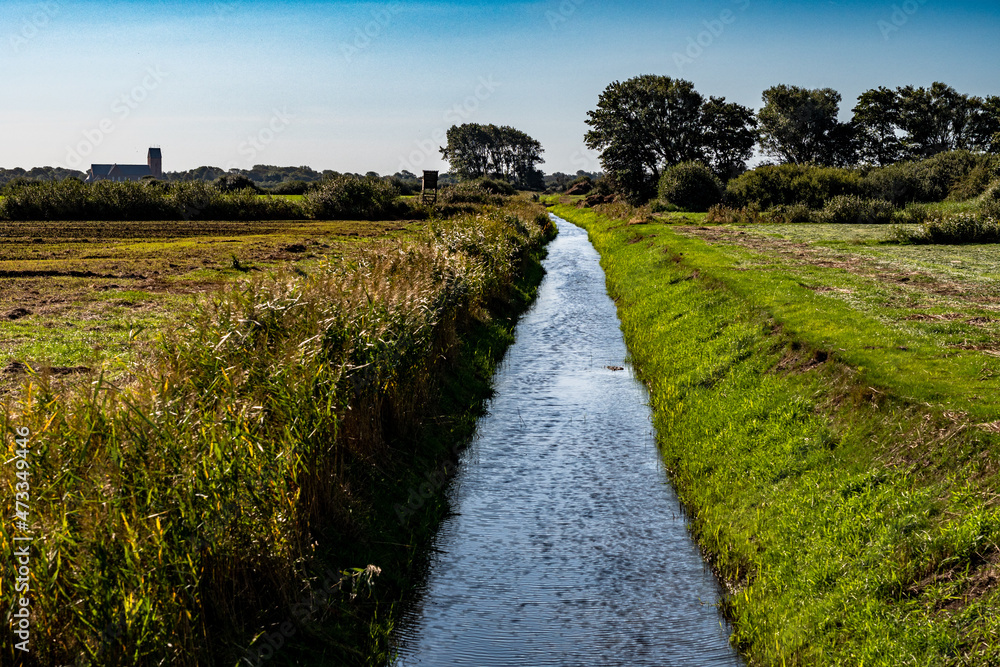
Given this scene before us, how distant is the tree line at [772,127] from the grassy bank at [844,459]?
62.3m

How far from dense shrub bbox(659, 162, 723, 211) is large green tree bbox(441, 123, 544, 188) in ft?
352

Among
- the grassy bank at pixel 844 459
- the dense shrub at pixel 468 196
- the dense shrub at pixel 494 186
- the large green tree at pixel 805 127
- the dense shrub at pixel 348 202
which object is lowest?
the grassy bank at pixel 844 459

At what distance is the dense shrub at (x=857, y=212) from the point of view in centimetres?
4447

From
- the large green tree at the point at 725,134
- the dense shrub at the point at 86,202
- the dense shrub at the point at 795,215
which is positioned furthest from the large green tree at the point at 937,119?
the dense shrub at the point at 86,202

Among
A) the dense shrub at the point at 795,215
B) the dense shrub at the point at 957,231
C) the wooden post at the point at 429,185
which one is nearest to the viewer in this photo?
the dense shrub at the point at 957,231

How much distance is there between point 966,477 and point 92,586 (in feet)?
24.7

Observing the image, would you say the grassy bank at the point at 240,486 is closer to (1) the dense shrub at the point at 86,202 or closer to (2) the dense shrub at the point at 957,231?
(2) the dense shrub at the point at 957,231

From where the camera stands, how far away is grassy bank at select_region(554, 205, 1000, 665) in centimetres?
600

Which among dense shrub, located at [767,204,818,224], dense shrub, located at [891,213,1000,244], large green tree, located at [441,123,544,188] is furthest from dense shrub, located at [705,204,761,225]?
large green tree, located at [441,123,544,188]

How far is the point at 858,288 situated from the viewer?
17750 millimetres

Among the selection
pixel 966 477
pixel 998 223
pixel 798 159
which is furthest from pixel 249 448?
pixel 798 159

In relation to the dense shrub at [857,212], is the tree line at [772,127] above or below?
above

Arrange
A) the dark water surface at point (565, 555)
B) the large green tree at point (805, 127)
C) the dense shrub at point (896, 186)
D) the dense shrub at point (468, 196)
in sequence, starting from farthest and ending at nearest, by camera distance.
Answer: the large green tree at point (805, 127), the dense shrub at point (468, 196), the dense shrub at point (896, 186), the dark water surface at point (565, 555)

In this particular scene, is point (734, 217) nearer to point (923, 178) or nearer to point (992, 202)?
point (923, 178)
